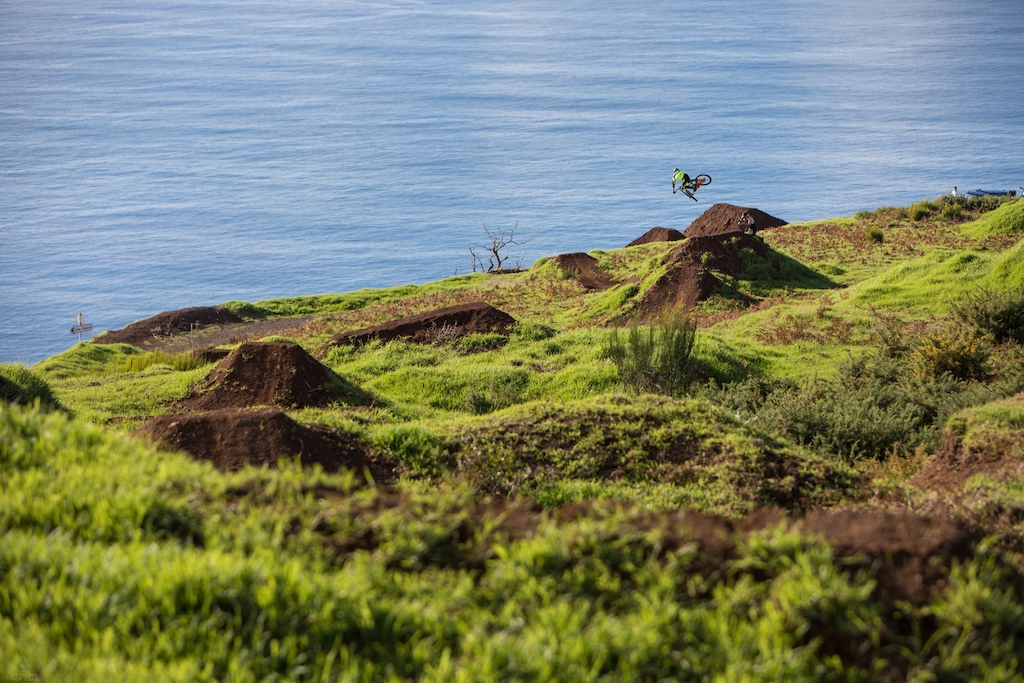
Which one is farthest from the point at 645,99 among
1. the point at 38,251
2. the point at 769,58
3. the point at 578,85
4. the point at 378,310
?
the point at 378,310

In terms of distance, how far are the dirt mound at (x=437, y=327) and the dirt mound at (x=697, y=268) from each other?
432cm

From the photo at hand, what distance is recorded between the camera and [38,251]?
71.3 meters

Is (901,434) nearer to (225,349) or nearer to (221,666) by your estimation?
(221,666)

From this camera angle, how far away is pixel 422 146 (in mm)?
103125

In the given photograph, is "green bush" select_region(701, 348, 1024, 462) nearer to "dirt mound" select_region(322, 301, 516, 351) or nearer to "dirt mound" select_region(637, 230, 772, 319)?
"dirt mound" select_region(322, 301, 516, 351)

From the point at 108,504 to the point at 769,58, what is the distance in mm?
154274

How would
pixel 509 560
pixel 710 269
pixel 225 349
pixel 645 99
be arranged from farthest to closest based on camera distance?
pixel 645 99 → pixel 710 269 → pixel 225 349 → pixel 509 560

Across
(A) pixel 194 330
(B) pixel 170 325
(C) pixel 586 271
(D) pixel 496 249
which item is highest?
(D) pixel 496 249

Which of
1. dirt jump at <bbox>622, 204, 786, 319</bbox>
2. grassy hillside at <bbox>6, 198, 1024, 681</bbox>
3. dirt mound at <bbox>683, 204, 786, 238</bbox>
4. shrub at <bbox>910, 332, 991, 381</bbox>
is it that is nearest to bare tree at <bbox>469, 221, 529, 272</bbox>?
dirt mound at <bbox>683, 204, 786, 238</bbox>

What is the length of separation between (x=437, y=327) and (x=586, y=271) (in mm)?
12153

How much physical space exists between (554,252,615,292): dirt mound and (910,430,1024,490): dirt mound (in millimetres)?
18899

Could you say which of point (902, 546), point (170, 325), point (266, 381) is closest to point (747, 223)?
point (170, 325)

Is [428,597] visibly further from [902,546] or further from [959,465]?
[959,465]

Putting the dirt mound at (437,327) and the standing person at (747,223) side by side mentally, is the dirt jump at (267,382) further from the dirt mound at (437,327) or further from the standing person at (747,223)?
the standing person at (747,223)
